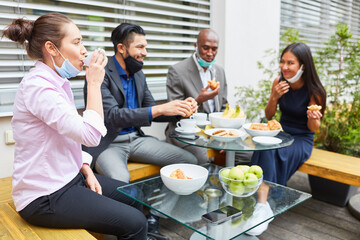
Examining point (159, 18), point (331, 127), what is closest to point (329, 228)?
point (331, 127)

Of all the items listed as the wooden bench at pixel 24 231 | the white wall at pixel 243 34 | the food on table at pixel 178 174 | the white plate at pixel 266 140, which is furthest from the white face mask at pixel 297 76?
the wooden bench at pixel 24 231

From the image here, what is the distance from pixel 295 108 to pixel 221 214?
64.0 inches

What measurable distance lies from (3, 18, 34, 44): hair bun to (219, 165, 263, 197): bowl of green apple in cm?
115

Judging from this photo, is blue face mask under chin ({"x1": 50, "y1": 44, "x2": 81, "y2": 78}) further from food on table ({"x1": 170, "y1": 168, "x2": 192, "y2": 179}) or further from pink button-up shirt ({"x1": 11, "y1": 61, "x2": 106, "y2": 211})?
food on table ({"x1": 170, "y1": 168, "x2": 192, "y2": 179})

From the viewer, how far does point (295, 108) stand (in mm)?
2797

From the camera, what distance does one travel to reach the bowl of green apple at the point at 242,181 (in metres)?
1.63

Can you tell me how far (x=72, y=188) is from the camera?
1.51 meters

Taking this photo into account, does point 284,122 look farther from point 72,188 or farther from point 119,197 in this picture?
point 72,188

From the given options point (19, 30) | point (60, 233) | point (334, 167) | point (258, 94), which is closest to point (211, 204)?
point (60, 233)

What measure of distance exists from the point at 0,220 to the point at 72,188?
1.28ft

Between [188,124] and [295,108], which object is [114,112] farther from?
[295,108]

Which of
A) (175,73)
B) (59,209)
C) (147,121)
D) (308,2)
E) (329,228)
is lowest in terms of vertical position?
(329,228)

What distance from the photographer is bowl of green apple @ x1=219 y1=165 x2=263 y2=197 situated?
5.35 feet

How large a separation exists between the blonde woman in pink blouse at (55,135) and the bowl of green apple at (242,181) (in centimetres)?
48
